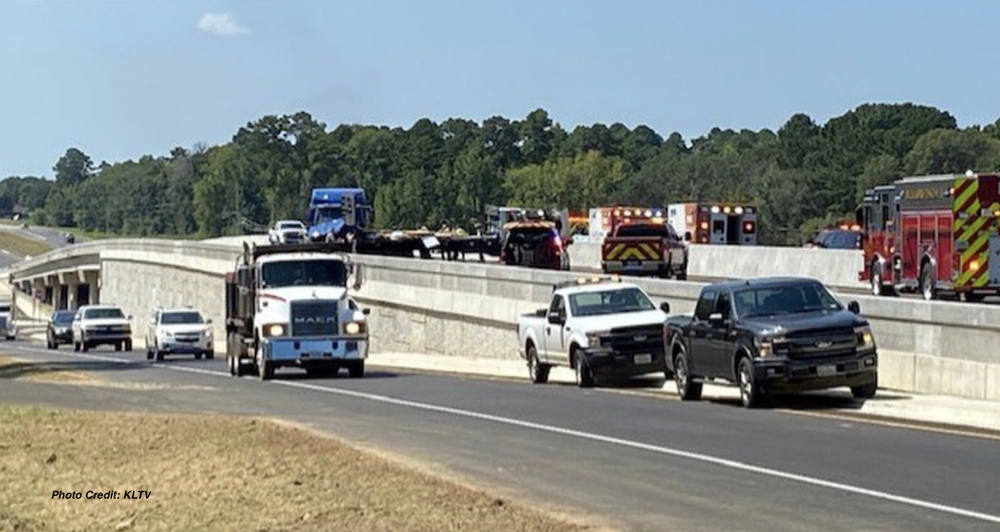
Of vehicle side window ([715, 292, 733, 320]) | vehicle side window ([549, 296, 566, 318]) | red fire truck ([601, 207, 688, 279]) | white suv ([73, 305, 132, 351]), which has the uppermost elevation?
red fire truck ([601, 207, 688, 279])

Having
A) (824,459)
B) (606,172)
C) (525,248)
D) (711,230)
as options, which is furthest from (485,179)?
(824,459)

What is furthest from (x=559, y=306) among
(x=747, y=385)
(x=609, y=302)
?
(x=747, y=385)

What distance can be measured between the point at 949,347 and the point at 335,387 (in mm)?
12216

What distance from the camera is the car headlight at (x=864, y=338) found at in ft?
86.4

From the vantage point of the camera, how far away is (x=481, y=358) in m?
51.0

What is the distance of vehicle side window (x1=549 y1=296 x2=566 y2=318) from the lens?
3444cm

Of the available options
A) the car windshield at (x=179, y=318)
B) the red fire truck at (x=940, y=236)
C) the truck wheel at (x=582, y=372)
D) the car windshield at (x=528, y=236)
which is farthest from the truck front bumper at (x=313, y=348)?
the car windshield at (x=528, y=236)

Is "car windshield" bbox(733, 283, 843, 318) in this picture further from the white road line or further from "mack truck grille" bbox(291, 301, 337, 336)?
"mack truck grille" bbox(291, 301, 337, 336)

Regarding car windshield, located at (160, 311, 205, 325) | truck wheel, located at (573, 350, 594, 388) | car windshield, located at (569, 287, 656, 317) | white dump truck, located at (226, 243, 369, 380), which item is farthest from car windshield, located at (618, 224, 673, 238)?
truck wheel, located at (573, 350, 594, 388)

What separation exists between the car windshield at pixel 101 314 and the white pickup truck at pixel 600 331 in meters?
35.5

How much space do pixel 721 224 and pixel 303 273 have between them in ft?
135

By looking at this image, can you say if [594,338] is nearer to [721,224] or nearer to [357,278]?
[357,278]

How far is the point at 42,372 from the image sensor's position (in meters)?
42.8

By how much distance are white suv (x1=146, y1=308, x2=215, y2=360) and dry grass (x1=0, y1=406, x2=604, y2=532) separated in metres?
33.4
